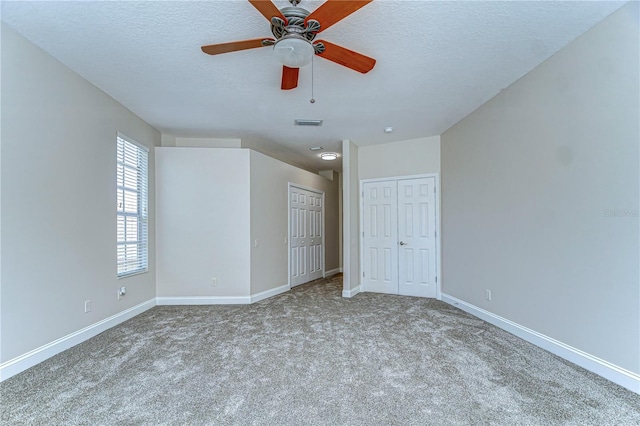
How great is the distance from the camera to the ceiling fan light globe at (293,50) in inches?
78.9

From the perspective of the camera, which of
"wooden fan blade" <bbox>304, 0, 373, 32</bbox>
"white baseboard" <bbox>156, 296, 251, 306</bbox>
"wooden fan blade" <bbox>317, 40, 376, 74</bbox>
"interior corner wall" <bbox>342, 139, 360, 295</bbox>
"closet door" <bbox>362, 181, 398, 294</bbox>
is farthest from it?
"closet door" <bbox>362, 181, 398, 294</bbox>

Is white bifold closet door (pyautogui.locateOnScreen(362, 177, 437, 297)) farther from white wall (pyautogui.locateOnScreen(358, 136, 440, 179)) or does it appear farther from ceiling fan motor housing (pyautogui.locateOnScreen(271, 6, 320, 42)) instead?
ceiling fan motor housing (pyautogui.locateOnScreen(271, 6, 320, 42))

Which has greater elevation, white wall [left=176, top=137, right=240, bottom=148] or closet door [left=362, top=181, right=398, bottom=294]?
white wall [left=176, top=137, right=240, bottom=148]

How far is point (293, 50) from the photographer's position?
6.73 ft

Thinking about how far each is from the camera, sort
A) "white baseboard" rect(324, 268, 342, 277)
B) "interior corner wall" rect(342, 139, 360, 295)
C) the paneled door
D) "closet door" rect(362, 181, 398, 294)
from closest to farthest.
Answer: "interior corner wall" rect(342, 139, 360, 295) → "closet door" rect(362, 181, 398, 294) → the paneled door → "white baseboard" rect(324, 268, 342, 277)

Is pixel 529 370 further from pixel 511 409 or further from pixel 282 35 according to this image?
pixel 282 35

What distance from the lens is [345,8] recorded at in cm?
179

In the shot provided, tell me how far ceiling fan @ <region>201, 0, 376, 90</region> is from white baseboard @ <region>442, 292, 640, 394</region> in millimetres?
2882

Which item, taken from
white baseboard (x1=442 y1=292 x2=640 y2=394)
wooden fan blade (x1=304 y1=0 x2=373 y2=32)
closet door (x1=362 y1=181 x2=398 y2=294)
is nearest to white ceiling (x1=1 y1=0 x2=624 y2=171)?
wooden fan blade (x1=304 y1=0 x2=373 y2=32)

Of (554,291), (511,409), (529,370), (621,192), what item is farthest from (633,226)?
(511,409)

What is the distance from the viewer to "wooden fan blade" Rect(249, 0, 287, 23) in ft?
5.74

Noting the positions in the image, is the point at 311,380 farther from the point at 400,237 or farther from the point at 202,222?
the point at 400,237

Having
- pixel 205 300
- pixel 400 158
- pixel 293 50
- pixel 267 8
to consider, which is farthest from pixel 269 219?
pixel 267 8

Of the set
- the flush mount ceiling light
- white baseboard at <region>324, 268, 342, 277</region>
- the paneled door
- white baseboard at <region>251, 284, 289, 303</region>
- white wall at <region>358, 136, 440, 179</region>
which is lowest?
white baseboard at <region>324, 268, 342, 277</region>
